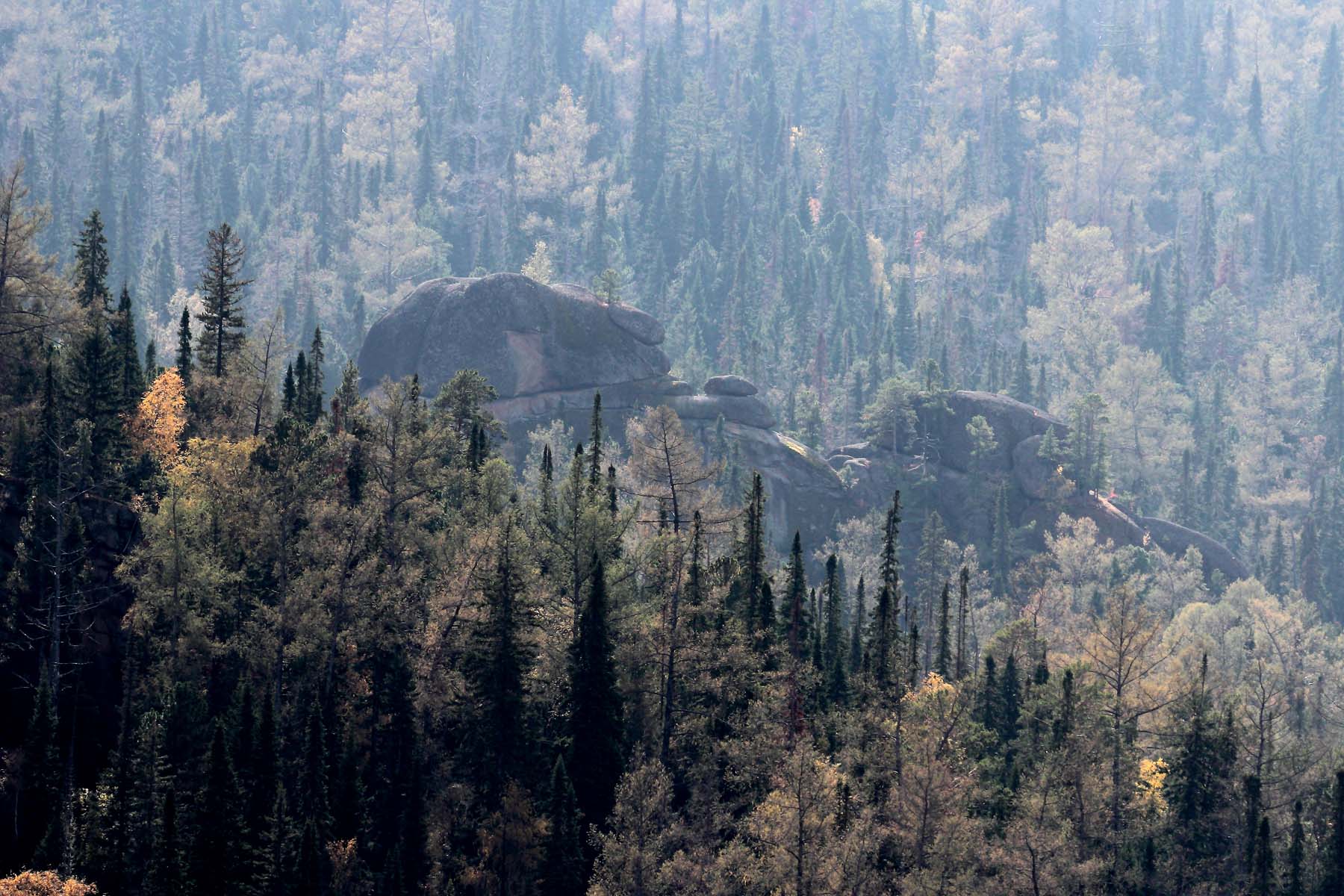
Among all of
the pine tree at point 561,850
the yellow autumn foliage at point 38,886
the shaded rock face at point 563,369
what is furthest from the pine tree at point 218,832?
the shaded rock face at point 563,369

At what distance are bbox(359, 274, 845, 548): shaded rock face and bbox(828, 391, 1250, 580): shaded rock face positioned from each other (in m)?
7.19

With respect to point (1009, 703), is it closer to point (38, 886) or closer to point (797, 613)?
point (797, 613)

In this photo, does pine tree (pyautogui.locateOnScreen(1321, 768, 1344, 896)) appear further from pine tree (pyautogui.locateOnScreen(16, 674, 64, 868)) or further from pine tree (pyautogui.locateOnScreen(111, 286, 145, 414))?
pine tree (pyautogui.locateOnScreen(111, 286, 145, 414))

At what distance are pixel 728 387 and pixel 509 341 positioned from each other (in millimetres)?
19842

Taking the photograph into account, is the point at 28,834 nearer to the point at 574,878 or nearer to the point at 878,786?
the point at 574,878

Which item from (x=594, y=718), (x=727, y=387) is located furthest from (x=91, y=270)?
(x=727, y=387)

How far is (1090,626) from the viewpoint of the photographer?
5138 inches

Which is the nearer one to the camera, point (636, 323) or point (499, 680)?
point (499, 680)

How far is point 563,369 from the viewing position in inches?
6407

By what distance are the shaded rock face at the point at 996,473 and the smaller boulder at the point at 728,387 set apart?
11.4 meters

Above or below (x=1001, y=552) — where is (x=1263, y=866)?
below

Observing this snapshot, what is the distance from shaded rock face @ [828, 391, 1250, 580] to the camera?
169000mm

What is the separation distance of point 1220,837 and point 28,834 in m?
50.9

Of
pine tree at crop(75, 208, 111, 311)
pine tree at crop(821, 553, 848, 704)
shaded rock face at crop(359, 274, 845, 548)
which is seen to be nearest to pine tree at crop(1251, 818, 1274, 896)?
pine tree at crop(821, 553, 848, 704)
